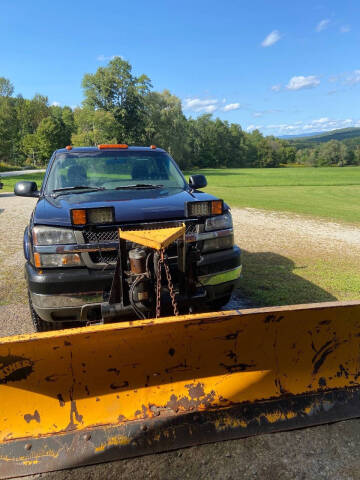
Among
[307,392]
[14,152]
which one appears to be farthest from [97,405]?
[14,152]

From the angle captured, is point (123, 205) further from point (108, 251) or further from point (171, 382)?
point (171, 382)

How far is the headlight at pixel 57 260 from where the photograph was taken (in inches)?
111

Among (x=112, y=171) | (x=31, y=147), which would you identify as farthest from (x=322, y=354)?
(x=31, y=147)

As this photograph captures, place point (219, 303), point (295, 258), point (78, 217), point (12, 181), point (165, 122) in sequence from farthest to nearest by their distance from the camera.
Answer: point (165, 122), point (12, 181), point (295, 258), point (219, 303), point (78, 217)

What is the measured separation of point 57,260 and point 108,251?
41 cm

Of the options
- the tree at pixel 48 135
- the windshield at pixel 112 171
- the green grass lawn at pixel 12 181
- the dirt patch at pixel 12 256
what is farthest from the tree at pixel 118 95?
the windshield at pixel 112 171

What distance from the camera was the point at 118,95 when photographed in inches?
2158

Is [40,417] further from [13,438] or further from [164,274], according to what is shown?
[164,274]

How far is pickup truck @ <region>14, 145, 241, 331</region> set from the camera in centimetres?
278

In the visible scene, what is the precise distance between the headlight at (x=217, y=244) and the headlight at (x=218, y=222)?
4.1 inches

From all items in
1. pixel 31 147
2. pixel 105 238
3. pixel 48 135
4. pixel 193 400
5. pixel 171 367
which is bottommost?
pixel 193 400

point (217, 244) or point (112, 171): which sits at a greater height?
point (112, 171)

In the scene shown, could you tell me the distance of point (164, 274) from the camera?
9.26 feet

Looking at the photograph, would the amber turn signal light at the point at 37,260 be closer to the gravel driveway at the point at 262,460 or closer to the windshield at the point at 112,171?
the windshield at the point at 112,171
